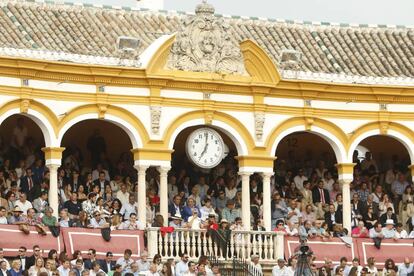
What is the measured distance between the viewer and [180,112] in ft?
203

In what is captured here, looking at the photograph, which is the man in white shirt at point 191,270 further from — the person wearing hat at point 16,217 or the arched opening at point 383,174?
the arched opening at point 383,174

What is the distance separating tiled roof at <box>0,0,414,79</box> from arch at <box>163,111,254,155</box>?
2.54 meters

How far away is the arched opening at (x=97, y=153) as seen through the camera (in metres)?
61.3

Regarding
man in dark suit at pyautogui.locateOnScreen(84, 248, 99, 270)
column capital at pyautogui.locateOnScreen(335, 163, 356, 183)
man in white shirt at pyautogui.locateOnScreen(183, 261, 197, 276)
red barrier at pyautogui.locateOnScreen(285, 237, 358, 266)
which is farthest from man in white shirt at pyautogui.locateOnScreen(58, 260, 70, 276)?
column capital at pyautogui.locateOnScreen(335, 163, 356, 183)

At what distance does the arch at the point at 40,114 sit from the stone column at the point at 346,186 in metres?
9.14

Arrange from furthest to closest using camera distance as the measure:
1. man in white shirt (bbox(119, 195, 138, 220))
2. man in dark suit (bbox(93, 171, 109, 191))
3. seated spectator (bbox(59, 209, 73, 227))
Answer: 1. man in dark suit (bbox(93, 171, 109, 191))
2. man in white shirt (bbox(119, 195, 138, 220))
3. seated spectator (bbox(59, 209, 73, 227))

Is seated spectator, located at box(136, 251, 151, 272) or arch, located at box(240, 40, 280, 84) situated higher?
arch, located at box(240, 40, 280, 84)

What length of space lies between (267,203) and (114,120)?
5.11 meters

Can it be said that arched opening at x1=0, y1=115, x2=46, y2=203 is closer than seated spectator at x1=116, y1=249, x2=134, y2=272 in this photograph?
No

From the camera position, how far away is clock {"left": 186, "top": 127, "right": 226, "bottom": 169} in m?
61.8

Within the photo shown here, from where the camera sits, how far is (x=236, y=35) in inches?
2542

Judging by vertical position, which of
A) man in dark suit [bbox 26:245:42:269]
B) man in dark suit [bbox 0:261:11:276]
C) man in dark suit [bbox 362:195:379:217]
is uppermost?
man in dark suit [bbox 362:195:379:217]

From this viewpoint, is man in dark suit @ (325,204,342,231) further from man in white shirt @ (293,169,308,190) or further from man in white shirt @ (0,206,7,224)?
man in white shirt @ (0,206,7,224)

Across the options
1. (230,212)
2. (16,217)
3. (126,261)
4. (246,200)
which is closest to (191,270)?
(126,261)
